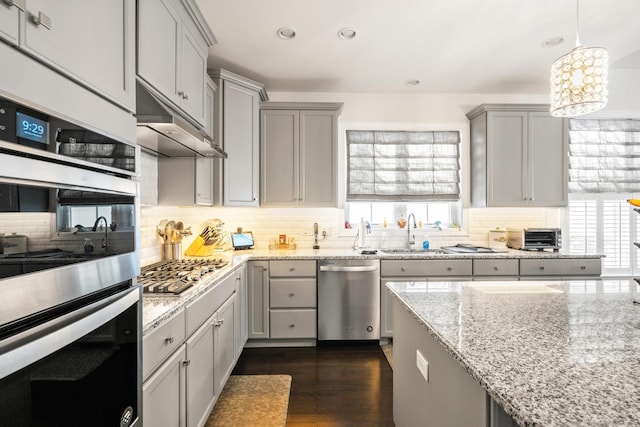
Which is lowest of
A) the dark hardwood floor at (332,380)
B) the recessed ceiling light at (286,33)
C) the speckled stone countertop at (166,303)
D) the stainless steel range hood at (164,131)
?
the dark hardwood floor at (332,380)

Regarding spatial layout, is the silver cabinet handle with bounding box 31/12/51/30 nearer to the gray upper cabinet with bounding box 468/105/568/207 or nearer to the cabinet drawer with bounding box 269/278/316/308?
the cabinet drawer with bounding box 269/278/316/308

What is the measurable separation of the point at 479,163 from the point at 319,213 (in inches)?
77.5

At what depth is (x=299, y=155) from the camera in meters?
3.41

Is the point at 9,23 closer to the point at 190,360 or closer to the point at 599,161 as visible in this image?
the point at 190,360

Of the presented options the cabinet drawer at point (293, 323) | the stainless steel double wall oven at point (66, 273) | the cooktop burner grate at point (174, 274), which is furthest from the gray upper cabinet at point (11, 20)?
the cabinet drawer at point (293, 323)

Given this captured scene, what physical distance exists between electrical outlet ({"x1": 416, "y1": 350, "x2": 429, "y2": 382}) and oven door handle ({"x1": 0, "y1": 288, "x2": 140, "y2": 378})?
1.16 metres

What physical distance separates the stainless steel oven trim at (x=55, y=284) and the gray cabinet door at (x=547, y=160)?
13.1 feet

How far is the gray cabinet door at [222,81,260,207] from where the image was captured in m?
3.05

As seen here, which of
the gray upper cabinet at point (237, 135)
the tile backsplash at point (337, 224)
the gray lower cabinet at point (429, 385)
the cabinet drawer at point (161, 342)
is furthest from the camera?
the tile backsplash at point (337, 224)

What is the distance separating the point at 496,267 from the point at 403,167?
4.97 ft

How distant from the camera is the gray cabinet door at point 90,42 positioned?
2.40 ft

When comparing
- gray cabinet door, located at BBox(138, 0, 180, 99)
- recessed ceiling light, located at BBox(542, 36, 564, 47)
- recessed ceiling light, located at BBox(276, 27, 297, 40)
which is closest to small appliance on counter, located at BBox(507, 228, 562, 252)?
recessed ceiling light, located at BBox(542, 36, 564, 47)

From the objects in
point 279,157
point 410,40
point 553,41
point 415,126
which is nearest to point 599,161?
point 553,41

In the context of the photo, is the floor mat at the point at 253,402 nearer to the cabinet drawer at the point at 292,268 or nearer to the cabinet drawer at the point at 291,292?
the cabinet drawer at the point at 291,292
